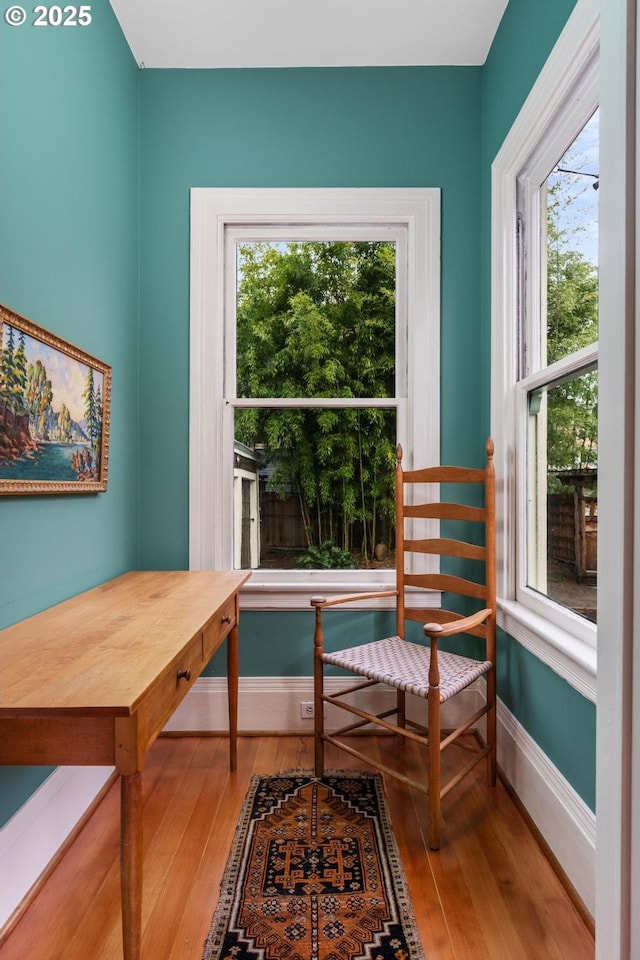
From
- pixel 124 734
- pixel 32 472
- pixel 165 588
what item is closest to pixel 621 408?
pixel 124 734

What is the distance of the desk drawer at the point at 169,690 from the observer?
109 centimetres

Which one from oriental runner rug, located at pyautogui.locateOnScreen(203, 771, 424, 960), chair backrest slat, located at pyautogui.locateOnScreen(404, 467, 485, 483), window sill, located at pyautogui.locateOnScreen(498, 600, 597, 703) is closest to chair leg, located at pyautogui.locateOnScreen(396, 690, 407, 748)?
oriental runner rug, located at pyautogui.locateOnScreen(203, 771, 424, 960)

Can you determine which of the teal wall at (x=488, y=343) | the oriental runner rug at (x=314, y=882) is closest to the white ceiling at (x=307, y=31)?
the teal wall at (x=488, y=343)

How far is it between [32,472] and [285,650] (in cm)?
137

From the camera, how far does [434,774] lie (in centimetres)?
170

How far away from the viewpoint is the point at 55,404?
1.66 meters

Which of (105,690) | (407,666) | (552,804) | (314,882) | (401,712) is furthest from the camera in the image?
(401,712)

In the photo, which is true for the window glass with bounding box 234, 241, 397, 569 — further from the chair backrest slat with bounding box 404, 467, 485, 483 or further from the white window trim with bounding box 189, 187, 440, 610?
the chair backrest slat with bounding box 404, 467, 485, 483

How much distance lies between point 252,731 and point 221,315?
6.11 ft

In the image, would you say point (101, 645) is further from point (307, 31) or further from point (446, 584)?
point (307, 31)

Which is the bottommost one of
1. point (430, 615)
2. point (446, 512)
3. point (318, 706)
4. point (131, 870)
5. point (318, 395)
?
point (318, 706)

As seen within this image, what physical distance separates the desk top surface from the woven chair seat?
53 cm

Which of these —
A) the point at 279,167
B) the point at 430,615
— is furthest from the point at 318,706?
the point at 279,167

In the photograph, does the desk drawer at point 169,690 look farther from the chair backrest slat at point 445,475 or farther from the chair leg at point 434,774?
the chair backrest slat at point 445,475
